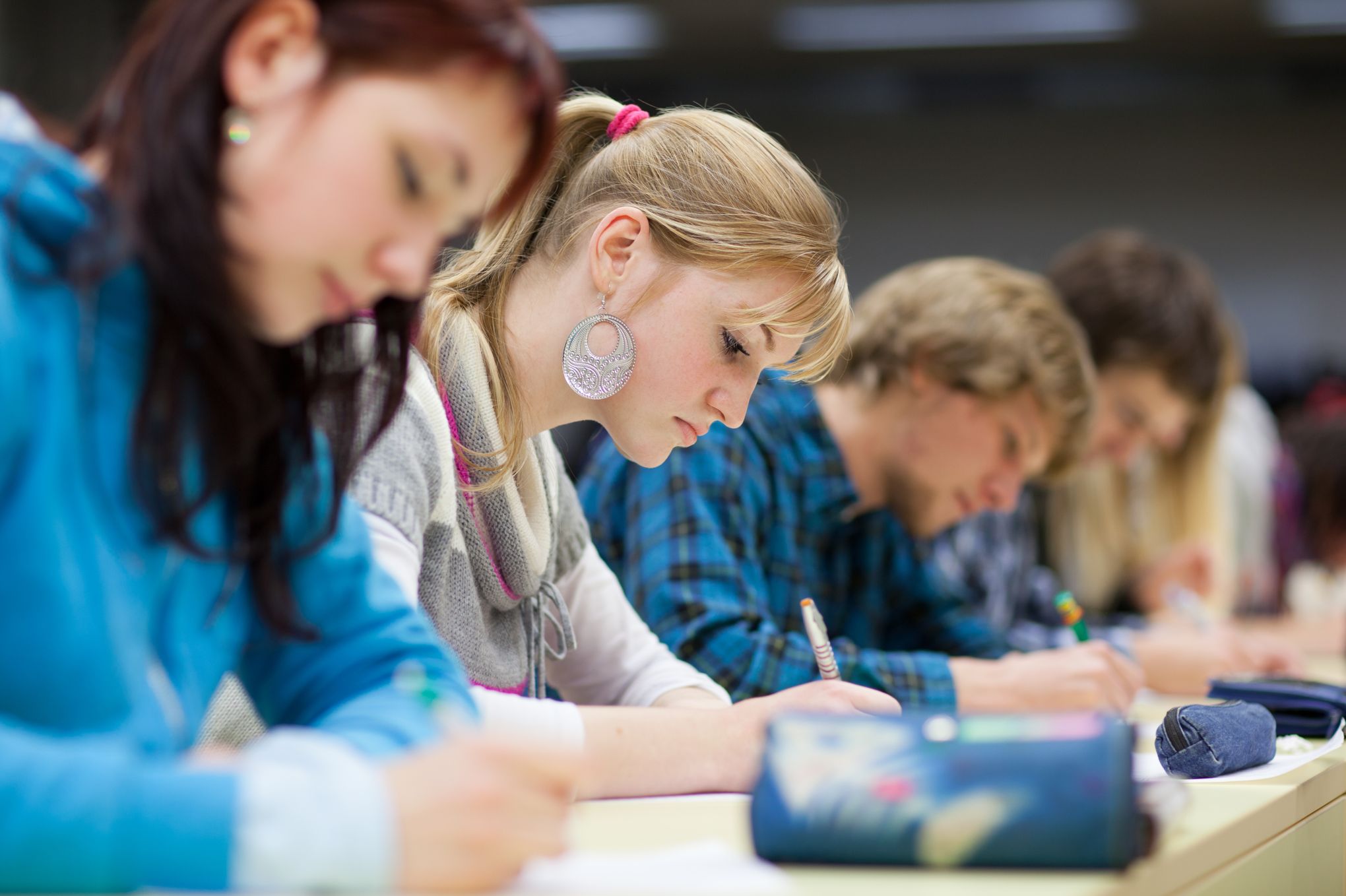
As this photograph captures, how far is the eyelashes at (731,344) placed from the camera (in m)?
1.24

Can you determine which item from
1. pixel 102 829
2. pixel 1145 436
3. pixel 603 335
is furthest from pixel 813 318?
pixel 1145 436

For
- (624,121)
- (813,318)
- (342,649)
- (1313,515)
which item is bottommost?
(1313,515)

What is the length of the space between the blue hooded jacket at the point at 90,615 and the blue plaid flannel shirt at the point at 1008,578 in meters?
1.62

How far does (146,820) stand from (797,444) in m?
1.26

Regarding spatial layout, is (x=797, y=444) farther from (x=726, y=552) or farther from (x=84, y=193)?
(x=84, y=193)

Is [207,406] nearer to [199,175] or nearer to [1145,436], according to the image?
[199,175]

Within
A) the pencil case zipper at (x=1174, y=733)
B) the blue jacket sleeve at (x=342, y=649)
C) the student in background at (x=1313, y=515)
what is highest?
the blue jacket sleeve at (x=342, y=649)

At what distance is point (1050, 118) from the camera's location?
5547 millimetres

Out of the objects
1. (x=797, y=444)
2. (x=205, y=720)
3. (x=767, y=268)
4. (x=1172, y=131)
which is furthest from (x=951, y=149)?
(x=205, y=720)

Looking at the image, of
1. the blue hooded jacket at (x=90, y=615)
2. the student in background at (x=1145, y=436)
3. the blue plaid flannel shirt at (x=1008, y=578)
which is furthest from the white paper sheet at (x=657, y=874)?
the student in background at (x=1145, y=436)

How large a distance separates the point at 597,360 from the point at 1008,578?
1539 mm

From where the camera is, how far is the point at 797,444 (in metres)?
1.79

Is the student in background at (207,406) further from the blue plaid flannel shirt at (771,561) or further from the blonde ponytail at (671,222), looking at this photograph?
the blue plaid flannel shirt at (771,561)

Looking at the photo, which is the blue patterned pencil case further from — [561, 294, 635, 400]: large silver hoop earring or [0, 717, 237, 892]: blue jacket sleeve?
[561, 294, 635, 400]: large silver hoop earring
